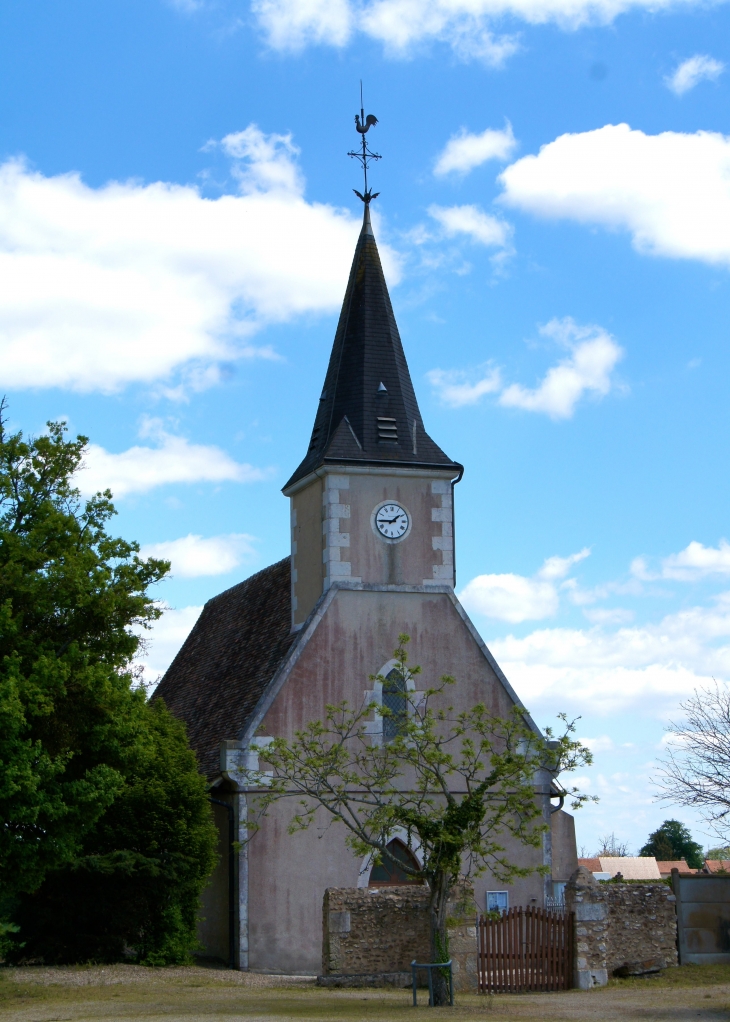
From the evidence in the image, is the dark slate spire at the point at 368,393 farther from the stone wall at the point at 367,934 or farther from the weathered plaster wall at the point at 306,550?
the stone wall at the point at 367,934

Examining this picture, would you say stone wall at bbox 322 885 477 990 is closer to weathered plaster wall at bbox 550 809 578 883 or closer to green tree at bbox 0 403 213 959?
green tree at bbox 0 403 213 959

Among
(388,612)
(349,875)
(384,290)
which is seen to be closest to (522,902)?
(349,875)

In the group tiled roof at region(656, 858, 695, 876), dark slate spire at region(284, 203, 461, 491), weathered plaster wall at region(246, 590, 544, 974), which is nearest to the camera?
weathered plaster wall at region(246, 590, 544, 974)

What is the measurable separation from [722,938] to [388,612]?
28.4 ft

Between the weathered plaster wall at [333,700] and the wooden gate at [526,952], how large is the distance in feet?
16.4

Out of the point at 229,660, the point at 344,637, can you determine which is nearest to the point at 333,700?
the point at 344,637

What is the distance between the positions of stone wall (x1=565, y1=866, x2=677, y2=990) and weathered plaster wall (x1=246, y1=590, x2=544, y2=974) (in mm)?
4370

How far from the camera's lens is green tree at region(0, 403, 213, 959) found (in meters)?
18.6

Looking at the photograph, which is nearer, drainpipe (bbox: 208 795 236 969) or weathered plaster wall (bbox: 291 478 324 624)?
drainpipe (bbox: 208 795 236 969)

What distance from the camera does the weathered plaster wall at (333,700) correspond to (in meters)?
24.4

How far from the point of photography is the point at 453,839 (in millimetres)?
17344

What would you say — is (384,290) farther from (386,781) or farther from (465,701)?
(386,781)

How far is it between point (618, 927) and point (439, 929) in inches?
204

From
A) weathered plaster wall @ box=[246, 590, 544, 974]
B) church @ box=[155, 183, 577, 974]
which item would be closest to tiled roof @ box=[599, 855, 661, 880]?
church @ box=[155, 183, 577, 974]
